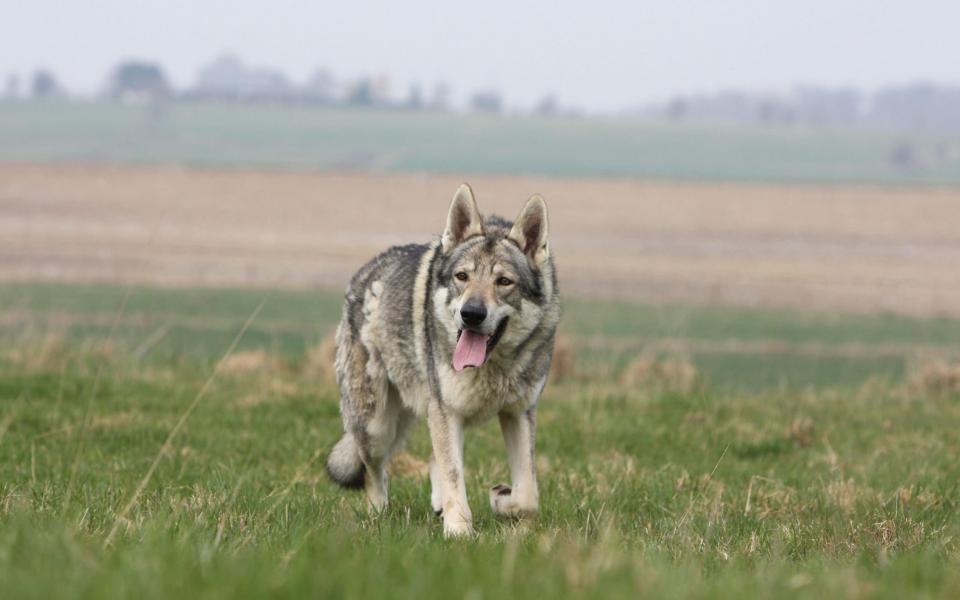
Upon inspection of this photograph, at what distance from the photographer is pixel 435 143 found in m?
129

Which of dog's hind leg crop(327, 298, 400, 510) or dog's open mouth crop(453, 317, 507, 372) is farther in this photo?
dog's hind leg crop(327, 298, 400, 510)

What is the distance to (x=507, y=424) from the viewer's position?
7051mm

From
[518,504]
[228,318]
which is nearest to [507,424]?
[518,504]

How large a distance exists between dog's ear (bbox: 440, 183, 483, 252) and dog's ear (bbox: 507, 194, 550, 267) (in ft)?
0.75

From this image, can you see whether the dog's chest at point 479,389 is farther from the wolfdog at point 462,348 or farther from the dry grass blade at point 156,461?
the dry grass blade at point 156,461

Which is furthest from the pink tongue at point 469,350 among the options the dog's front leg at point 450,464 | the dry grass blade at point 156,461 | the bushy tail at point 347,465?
the bushy tail at point 347,465

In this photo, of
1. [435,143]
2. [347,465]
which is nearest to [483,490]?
[347,465]

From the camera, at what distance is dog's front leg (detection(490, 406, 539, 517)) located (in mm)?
6801

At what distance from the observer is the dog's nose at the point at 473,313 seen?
6.44 m

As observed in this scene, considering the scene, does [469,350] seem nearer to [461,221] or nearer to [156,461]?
[461,221]

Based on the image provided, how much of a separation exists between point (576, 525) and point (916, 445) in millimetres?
4993

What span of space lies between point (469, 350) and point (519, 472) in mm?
788

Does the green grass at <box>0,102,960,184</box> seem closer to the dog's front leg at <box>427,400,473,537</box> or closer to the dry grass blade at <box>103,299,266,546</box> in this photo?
the dry grass blade at <box>103,299,266,546</box>

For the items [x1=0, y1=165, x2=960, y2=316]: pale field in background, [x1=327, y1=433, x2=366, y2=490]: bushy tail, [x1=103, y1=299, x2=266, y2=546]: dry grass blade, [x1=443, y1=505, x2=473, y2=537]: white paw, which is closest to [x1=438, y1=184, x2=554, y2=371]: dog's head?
[x1=443, y1=505, x2=473, y2=537]: white paw
